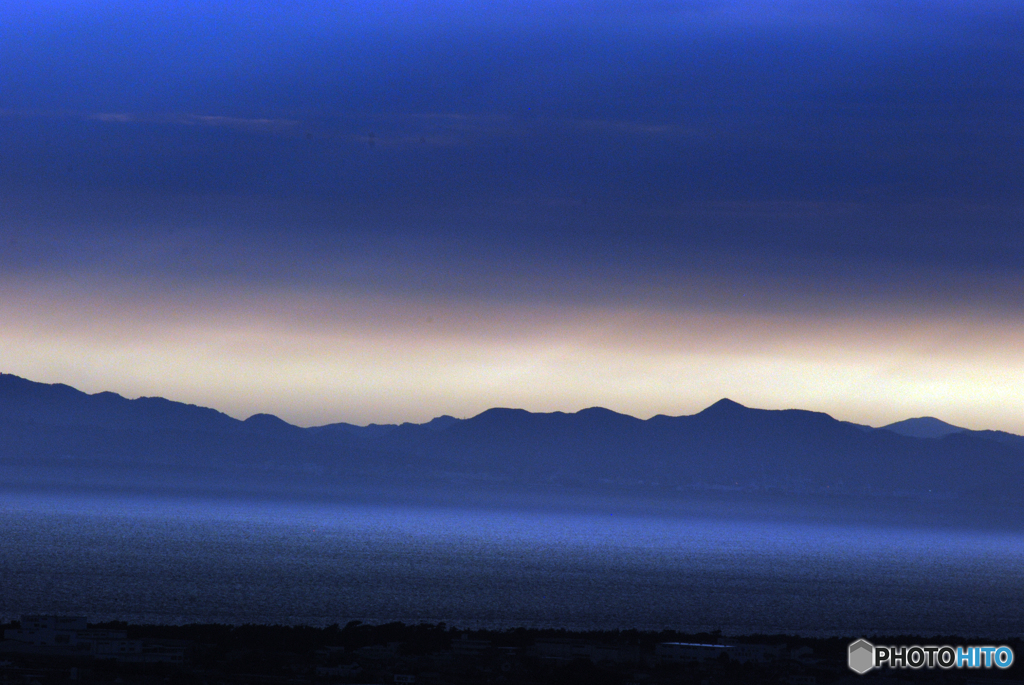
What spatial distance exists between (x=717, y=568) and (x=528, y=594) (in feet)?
157

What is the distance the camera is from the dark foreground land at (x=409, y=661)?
45312mm

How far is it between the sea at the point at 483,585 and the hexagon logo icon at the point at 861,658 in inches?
835

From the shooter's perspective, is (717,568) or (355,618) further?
(717,568)

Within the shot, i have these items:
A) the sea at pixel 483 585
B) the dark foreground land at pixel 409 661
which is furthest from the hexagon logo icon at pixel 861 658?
the sea at pixel 483 585

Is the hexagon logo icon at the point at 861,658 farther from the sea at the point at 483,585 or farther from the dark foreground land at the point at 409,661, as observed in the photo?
the sea at the point at 483,585

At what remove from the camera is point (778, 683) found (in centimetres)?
4606

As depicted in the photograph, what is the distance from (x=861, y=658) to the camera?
165ft

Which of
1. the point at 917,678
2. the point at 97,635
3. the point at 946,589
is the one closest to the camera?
the point at 917,678

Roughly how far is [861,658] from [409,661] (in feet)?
56.1

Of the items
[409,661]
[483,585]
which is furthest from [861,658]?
[483,585]

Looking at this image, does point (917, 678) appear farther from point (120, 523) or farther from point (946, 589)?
point (120, 523)

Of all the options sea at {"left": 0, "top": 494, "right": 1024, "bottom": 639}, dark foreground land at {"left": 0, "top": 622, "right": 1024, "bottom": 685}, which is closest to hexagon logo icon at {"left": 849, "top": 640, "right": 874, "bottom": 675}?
dark foreground land at {"left": 0, "top": 622, "right": 1024, "bottom": 685}

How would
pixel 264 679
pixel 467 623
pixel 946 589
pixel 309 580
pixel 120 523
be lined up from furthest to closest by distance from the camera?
pixel 120 523, pixel 946 589, pixel 309 580, pixel 467 623, pixel 264 679

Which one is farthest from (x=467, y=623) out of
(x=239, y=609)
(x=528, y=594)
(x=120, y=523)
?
(x=120, y=523)
